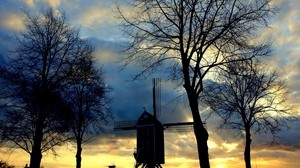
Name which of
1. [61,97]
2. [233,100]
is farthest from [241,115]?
[61,97]

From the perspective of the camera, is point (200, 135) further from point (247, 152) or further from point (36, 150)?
point (247, 152)

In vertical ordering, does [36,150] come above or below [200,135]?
below

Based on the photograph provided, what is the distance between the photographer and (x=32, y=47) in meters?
25.7

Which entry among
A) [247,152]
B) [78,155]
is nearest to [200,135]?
[247,152]

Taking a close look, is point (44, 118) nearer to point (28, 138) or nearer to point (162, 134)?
point (28, 138)

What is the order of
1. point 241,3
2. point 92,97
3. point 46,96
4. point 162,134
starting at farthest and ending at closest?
1. point 162,134
2. point 92,97
3. point 46,96
4. point 241,3

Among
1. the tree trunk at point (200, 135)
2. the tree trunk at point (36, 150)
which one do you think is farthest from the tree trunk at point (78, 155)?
the tree trunk at point (200, 135)

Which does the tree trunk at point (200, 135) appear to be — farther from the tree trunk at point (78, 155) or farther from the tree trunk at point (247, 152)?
the tree trunk at point (78, 155)

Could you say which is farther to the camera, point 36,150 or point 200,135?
point 36,150

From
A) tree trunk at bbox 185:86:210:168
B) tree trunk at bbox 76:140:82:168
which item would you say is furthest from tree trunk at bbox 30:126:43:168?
tree trunk at bbox 185:86:210:168

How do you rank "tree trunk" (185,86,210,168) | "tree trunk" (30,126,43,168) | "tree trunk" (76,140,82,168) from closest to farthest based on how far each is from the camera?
"tree trunk" (185,86,210,168), "tree trunk" (30,126,43,168), "tree trunk" (76,140,82,168)

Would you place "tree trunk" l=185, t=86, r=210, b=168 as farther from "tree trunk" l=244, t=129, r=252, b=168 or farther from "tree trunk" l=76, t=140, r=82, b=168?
"tree trunk" l=76, t=140, r=82, b=168

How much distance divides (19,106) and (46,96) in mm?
1956

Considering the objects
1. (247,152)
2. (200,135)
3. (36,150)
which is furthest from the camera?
(247,152)
